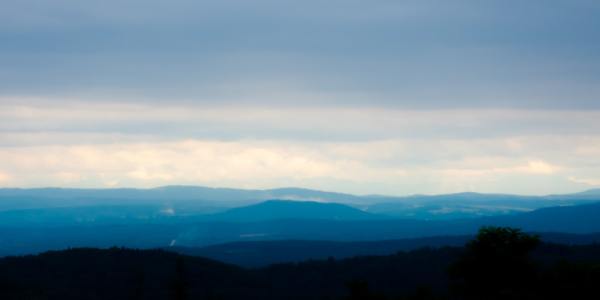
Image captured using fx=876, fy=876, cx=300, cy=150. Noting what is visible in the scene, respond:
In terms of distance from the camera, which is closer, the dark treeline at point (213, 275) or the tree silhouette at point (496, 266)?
the tree silhouette at point (496, 266)

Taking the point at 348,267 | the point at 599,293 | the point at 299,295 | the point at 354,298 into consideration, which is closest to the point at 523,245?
the point at 599,293

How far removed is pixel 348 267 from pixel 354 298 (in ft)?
300

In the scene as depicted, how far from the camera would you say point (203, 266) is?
144 meters

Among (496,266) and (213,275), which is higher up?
(496,266)

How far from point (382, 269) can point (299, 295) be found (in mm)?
21111

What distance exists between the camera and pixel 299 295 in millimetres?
128375

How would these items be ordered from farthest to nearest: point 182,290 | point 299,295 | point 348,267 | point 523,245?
point 348,267 → point 299,295 → point 523,245 → point 182,290

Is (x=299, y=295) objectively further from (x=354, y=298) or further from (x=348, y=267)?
(x=354, y=298)

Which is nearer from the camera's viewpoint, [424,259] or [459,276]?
[459,276]

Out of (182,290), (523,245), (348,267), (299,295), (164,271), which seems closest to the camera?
(182,290)

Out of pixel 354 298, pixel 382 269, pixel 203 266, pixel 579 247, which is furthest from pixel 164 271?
pixel 354 298

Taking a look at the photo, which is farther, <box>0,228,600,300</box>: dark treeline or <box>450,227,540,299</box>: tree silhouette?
<box>0,228,600,300</box>: dark treeline

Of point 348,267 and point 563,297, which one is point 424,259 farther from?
point 563,297

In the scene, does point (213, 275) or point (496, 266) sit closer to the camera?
point (496, 266)
